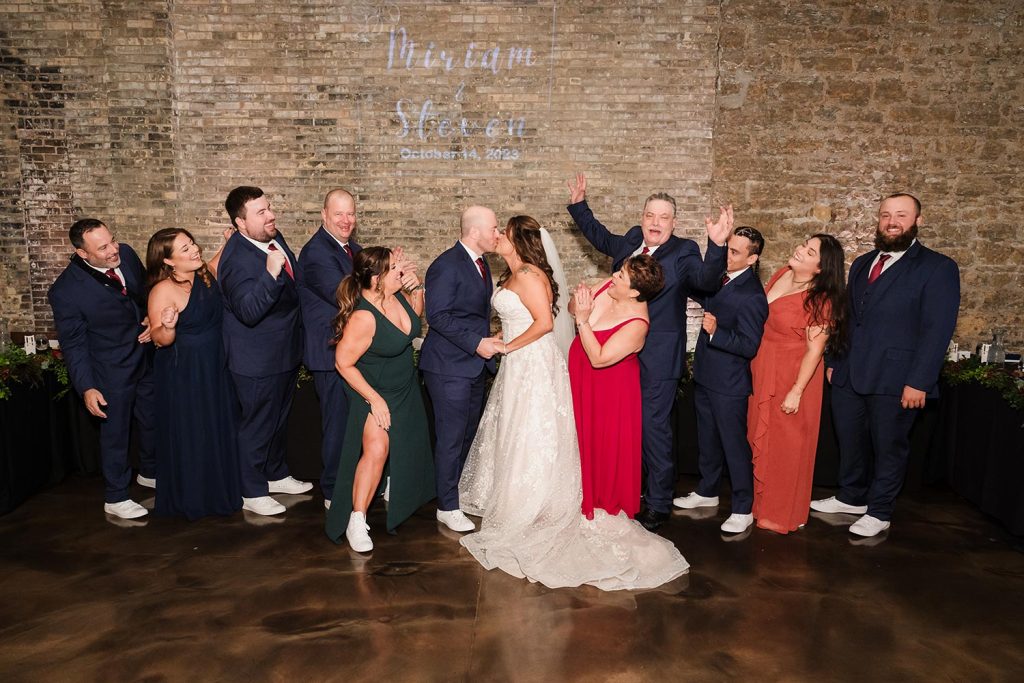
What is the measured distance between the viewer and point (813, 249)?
417 cm

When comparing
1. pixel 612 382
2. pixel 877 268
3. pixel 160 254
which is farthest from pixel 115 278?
pixel 877 268

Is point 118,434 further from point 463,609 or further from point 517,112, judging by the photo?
point 517,112

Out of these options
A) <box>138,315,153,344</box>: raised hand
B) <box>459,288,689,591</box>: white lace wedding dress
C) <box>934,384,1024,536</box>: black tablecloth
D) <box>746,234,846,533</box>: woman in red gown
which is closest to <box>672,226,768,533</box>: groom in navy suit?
<box>746,234,846,533</box>: woman in red gown

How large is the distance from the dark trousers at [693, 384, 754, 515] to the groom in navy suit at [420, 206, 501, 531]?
1366mm

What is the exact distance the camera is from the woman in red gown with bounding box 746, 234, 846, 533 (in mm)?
4184

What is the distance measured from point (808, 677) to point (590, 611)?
973 mm

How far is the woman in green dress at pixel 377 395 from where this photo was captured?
394 cm

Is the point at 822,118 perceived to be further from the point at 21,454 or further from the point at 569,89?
the point at 21,454

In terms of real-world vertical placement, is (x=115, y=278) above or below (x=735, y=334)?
above

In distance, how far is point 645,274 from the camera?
156 inches

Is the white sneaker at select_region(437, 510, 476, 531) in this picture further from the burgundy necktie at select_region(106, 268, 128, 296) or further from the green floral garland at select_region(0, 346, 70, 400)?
the green floral garland at select_region(0, 346, 70, 400)

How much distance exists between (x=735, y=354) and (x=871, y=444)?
Answer: 51.3 inches

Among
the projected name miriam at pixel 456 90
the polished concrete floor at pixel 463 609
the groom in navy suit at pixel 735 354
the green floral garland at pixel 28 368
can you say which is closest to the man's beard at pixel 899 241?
the groom in navy suit at pixel 735 354

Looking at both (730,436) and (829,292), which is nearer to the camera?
(829,292)
